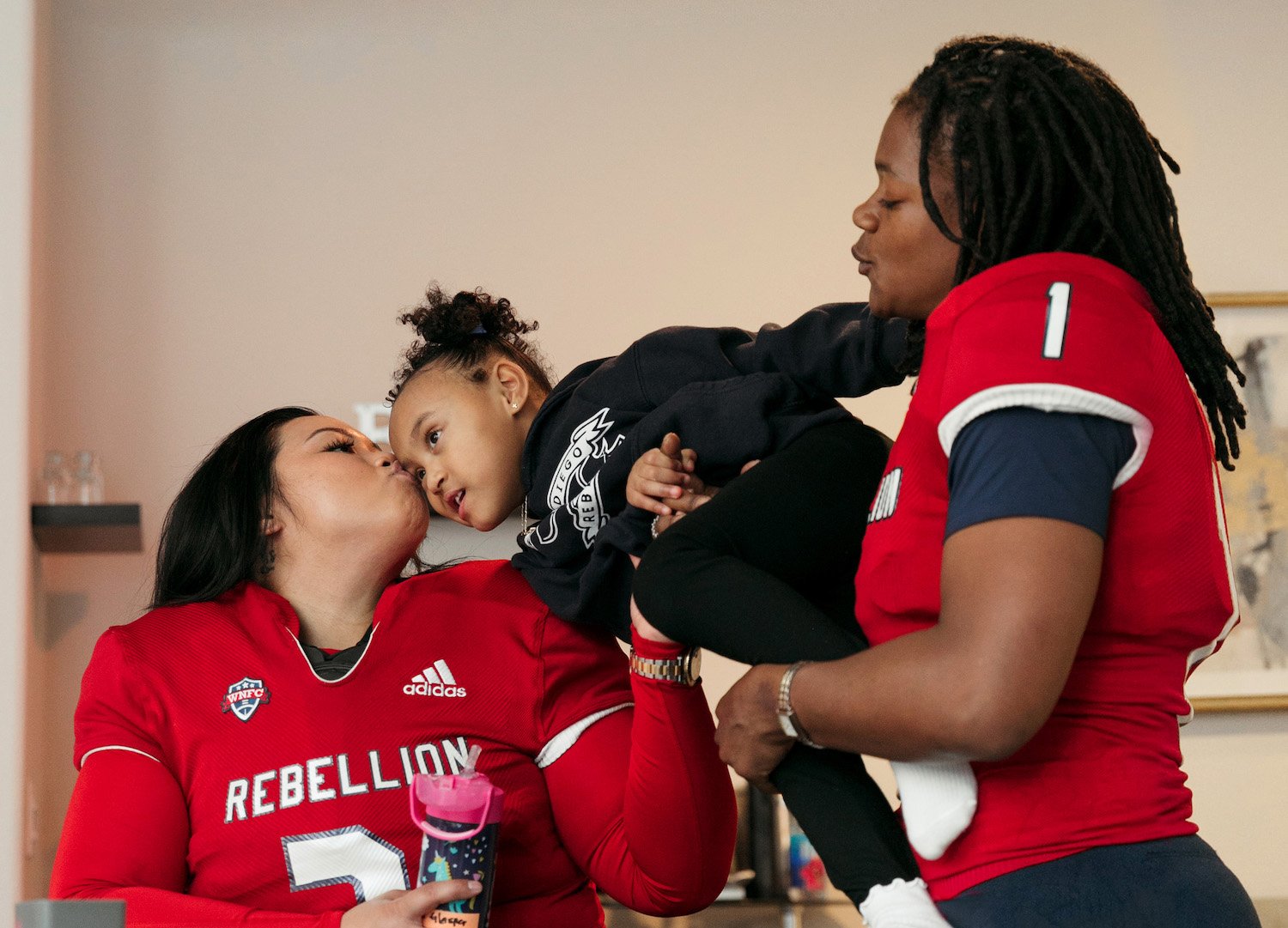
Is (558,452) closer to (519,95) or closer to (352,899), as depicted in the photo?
(352,899)

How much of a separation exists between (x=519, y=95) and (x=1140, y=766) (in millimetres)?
2773

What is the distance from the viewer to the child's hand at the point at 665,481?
1.52m

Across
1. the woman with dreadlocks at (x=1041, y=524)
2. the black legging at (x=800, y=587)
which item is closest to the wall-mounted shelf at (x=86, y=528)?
the black legging at (x=800, y=587)

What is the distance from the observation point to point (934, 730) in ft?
3.39

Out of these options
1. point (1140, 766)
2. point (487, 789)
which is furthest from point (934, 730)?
point (487, 789)

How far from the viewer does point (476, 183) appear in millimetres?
3451

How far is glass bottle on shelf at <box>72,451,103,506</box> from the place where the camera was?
2984 mm

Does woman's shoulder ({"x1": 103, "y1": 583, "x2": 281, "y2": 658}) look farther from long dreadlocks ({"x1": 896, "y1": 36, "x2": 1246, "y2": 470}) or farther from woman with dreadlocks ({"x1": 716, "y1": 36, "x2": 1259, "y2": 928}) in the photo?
long dreadlocks ({"x1": 896, "y1": 36, "x2": 1246, "y2": 470})

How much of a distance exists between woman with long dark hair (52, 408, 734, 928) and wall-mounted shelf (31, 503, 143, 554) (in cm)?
87

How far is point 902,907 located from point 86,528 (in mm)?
2380

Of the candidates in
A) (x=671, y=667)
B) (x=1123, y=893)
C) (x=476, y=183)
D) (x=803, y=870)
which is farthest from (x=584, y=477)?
(x=476, y=183)

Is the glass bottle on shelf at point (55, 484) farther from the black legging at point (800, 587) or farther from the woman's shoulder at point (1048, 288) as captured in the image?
the woman's shoulder at point (1048, 288)

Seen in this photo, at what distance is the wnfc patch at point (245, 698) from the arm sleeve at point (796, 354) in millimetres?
677

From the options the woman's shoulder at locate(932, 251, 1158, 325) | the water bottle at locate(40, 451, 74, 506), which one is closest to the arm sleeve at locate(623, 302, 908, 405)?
the woman's shoulder at locate(932, 251, 1158, 325)
